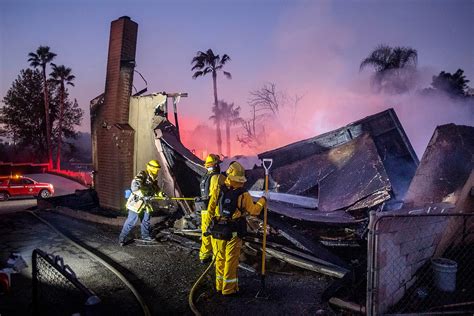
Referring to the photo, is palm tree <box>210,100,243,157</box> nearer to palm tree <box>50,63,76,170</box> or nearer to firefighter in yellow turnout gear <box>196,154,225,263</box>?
palm tree <box>50,63,76,170</box>

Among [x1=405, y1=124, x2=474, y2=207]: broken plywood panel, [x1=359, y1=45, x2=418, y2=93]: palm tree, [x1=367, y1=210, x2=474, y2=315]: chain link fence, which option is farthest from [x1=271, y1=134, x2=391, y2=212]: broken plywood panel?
[x1=359, y1=45, x2=418, y2=93]: palm tree

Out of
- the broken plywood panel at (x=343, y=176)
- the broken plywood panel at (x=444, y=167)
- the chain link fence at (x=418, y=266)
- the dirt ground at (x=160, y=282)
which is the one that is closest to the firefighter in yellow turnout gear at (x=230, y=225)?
the dirt ground at (x=160, y=282)

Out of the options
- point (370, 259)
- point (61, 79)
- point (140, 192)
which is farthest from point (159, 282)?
point (61, 79)

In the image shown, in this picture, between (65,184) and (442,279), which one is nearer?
(442,279)

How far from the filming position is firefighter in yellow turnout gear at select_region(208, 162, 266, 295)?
460 cm

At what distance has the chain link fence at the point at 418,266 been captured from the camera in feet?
12.0

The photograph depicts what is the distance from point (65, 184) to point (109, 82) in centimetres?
1351

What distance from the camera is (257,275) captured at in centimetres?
547

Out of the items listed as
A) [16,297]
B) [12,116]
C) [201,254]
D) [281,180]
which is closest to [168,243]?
[201,254]

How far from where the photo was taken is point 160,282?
5.27 metres

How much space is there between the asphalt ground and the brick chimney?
278 centimetres

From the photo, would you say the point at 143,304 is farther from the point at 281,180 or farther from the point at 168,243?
the point at 281,180

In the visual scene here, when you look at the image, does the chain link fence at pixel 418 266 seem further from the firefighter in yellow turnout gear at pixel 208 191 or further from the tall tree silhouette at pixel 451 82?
the tall tree silhouette at pixel 451 82

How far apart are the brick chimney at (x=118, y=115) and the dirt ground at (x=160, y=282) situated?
2.97 m
